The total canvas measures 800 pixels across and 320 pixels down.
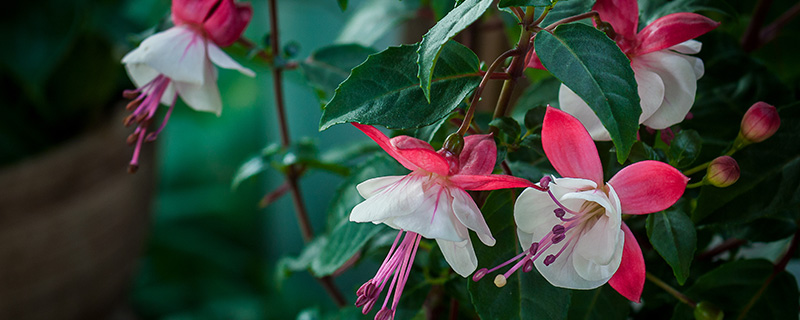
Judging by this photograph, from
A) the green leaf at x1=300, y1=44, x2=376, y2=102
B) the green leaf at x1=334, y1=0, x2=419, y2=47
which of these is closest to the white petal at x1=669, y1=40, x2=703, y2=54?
the green leaf at x1=300, y1=44, x2=376, y2=102

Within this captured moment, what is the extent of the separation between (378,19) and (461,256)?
432mm

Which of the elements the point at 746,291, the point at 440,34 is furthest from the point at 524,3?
the point at 746,291

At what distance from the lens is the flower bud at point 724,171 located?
0.98ft

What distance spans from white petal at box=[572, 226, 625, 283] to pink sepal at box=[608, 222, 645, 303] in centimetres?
2

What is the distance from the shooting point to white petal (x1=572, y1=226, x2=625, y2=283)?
0.89 feet

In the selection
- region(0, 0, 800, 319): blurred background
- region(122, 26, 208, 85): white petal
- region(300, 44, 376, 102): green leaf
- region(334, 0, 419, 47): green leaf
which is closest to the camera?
region(122, 26, 208, 85): white petal

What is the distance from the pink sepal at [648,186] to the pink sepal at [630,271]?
19 millimetres

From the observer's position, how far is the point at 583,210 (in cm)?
30

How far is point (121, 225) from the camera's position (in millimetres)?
1115

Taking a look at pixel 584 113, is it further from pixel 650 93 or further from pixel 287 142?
pixel 287 142

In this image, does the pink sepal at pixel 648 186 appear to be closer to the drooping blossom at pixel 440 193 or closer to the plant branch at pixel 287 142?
the drooping blossom at pixel 440 193

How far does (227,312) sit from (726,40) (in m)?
1.17

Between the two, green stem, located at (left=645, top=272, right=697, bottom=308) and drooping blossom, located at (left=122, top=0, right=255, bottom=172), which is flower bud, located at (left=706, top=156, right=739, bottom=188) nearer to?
green stem, located at (left=645, top=272, right=697, bottom=308)

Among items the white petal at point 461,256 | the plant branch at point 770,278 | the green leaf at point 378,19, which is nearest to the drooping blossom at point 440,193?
the white petal at point 461,256
